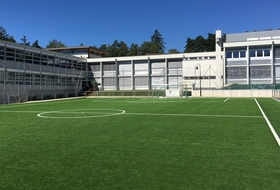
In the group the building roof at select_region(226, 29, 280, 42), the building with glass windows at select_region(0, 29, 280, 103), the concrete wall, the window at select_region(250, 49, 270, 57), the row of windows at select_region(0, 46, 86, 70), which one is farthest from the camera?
the building roof at select_region(226, 29, 280, 42)

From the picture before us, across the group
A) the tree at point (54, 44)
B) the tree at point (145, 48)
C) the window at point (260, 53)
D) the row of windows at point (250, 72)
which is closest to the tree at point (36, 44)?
the tree at point (54, 44)

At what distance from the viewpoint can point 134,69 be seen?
6738 cm

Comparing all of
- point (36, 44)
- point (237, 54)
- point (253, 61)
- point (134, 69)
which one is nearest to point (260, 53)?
point (253, 61)

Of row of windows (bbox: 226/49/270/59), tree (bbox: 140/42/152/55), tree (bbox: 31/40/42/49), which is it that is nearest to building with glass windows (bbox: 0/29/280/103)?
row of windows (bbox: 226/49/270/59)

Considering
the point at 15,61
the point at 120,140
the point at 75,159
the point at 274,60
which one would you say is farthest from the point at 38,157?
the point at 274,60

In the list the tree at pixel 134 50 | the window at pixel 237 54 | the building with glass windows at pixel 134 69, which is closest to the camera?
the building with glass windows at pixel 134 69

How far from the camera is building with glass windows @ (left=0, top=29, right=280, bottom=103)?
4281cm

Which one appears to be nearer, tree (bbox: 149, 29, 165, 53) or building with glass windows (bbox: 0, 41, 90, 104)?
building with glass windows (bbox: 0, 41, 90, 104)

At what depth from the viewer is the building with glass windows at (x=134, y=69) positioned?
140 feet

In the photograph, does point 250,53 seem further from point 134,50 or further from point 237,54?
point 134,50

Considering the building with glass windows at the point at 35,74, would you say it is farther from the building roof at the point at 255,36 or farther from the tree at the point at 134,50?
the tree at the point at 134,50

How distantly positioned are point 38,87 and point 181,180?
46.4 meters

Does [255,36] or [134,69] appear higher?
[255,36]

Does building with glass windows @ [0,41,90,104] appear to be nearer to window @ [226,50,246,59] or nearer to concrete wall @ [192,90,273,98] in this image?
concrete wall @ [192,90,273,98]
